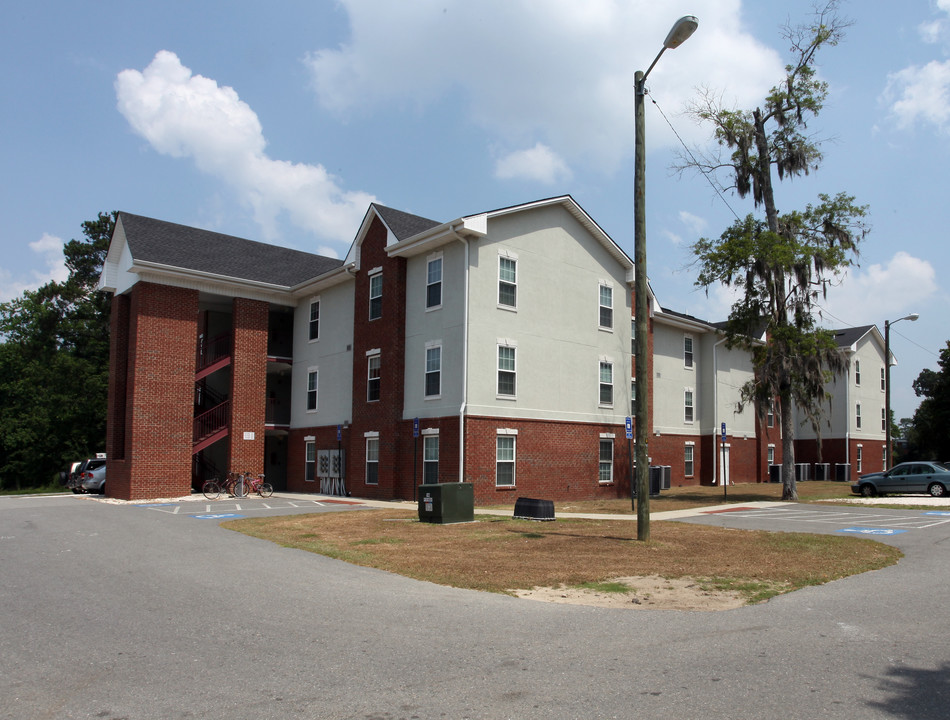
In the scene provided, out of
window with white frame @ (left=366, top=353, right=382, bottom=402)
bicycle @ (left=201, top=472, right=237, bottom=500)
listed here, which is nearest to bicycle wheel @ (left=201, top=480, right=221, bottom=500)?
bicycle @ (left=201, top=472, right=237, bottom=500)

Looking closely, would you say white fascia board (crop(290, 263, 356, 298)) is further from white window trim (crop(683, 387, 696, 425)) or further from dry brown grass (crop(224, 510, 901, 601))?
white window trim (crop(683, 387, 696, 425))

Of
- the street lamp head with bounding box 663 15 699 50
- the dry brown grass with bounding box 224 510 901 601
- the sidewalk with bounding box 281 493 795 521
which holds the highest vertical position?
the street lamp head with bounding box 663 15 699 50

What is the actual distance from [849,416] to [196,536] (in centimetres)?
4309

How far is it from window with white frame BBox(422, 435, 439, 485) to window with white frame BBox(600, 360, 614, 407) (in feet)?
24.3

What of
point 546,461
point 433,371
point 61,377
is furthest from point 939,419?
point 61,377

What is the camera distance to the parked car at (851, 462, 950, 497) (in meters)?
29.9

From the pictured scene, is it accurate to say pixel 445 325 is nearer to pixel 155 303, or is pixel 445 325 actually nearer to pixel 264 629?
pixel 155 303

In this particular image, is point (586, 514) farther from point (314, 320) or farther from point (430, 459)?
point (314, 320)

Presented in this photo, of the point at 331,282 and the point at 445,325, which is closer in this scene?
the point at 445,325

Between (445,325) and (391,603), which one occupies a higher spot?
(445,325)

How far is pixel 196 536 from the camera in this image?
1562 cm

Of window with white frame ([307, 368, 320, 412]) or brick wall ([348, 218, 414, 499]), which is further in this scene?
window with white frame ([307, 368, 320, 412])

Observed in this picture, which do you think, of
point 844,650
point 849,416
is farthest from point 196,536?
point 849,416

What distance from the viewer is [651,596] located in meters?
9.62
